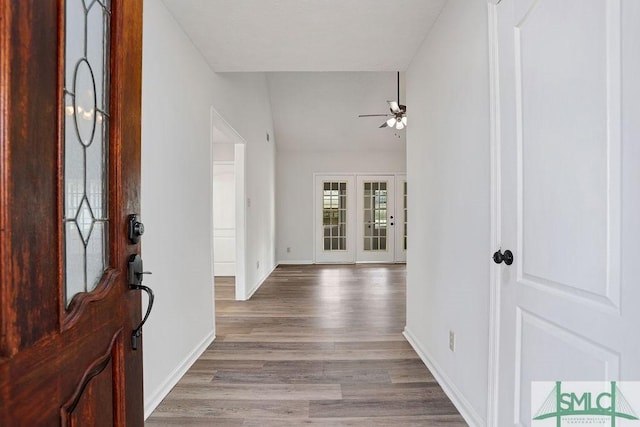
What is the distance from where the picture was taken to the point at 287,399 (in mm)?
2062

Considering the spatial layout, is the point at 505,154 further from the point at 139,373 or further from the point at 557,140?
the point at 139,373

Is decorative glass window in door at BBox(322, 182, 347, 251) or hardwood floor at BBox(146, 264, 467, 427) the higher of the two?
decorative glass window in door at BBox(322, 182, 347, 251)

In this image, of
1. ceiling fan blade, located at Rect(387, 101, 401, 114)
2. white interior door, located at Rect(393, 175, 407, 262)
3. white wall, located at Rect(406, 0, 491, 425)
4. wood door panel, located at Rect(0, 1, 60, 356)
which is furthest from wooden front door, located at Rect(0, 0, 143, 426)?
white interior door, located at Rect(393, 175, 407, 262)

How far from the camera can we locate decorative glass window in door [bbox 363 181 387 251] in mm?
7703

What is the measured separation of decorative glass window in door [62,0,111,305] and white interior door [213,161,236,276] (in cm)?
525

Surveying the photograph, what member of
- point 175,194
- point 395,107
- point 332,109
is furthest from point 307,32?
point 332,109

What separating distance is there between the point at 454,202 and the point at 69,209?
74.1 inches

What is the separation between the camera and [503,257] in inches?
58.6

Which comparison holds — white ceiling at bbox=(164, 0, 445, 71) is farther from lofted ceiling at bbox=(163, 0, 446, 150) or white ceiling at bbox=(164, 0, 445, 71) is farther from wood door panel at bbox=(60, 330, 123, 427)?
wood door panel at bbox=(60, 330, 123, 427)

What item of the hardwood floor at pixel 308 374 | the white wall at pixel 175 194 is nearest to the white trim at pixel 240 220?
the hardwood floor at pixel 308 374

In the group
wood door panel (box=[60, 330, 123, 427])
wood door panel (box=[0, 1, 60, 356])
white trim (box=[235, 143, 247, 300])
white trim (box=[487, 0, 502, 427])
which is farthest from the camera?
white trim (box=[235, 143, 247, 300])

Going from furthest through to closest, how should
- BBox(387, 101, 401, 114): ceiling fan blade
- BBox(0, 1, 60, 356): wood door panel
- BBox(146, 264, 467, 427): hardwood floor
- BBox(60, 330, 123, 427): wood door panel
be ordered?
BBox(387, 101, 401, 114): ceiling fan blade < BBox(146, 264, 467, 427): hardwood floor < BBox(60, 330, 123, 427): wood door panel < BBox(0, 1, 60, 356): wood door panel

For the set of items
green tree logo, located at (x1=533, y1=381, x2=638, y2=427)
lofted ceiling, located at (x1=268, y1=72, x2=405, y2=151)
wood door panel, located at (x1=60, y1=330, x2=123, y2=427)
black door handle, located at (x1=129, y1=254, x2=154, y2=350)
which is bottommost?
green tree logo, located at (x1=533, y1=381, x2=638, y2=427)

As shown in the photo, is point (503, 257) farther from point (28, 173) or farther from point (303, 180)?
point (303, 180)
